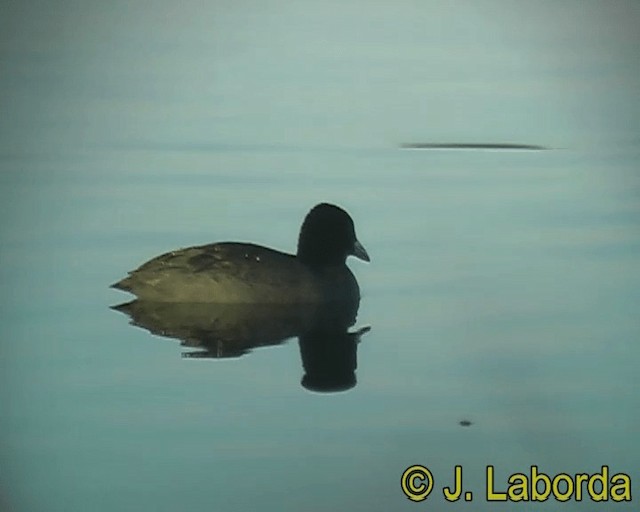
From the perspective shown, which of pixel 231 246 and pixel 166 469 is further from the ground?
pixel 231 246

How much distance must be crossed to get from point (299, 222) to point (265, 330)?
19 cm

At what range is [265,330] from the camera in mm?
1891

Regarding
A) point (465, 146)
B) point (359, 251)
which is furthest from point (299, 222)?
point (465, 146)

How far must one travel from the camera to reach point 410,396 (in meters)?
1.89

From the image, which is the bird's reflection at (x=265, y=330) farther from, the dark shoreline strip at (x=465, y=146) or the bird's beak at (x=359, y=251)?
the dark shoreline strip at (x=465, y=146)

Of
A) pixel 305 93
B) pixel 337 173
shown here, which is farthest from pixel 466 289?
pixel 305 93

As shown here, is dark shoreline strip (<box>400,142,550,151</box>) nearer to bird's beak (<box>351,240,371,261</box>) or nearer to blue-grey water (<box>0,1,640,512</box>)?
blue-grey water (<box>0,1,640,512</box>)

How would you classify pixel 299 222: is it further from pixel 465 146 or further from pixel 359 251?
pixel 465 146

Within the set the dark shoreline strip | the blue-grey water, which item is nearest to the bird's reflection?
the blue-grey water

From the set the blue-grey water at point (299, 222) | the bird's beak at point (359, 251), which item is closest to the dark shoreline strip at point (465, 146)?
the blue-grey water at point (299, 222)

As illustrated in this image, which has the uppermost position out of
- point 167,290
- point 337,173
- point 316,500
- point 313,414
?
point 337,173

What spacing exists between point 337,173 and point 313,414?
409 millimetres

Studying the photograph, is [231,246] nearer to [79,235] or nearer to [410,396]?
[79,235]

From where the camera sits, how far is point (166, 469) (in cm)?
187
